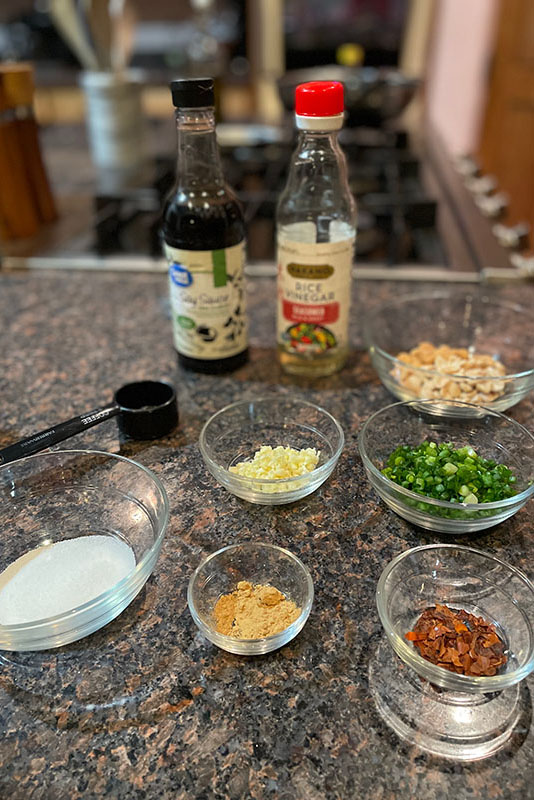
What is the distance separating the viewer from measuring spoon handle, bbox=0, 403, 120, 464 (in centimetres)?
67

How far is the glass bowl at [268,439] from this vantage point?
624 mm

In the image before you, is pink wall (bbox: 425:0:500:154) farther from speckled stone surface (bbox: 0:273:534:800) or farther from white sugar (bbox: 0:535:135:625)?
white sugar (bbox: 0:535:135:625)

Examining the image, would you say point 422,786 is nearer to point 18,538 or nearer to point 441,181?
point 18,538

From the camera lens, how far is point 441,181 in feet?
5.53

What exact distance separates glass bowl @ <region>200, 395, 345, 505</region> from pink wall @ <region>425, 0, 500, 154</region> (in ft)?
7.43

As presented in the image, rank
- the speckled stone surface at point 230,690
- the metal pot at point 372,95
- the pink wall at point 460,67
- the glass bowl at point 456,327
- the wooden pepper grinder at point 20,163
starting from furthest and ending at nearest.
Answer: the pink wall at point 460,67 < the metal pot at point 372,95 < the wooden pepper grinder at point 20,163 < the glass bowl at point 456,327 < the speckled stone surface at point 230,690

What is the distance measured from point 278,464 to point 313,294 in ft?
0.81

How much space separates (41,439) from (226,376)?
285 millimetres

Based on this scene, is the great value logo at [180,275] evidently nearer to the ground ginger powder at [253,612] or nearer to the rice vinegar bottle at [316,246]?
the rice vinegar bottle at [316,246]

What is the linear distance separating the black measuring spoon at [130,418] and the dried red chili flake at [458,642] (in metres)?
0.38

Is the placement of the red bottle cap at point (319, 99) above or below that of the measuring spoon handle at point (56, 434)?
above

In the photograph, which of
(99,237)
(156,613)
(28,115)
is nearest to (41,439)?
(156,613)

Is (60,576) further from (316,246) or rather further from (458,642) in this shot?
(316,246)

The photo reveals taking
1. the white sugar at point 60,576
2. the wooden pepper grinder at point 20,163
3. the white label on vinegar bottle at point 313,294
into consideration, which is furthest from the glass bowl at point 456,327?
the wooden pepper grinder at point 20,163
